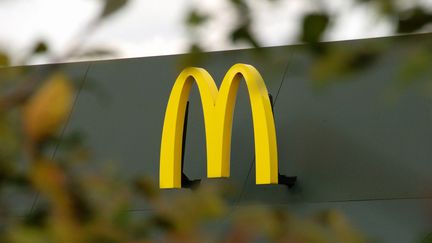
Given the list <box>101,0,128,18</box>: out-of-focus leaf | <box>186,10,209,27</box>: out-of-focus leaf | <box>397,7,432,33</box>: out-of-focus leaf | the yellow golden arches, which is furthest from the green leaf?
the yellow golden arches

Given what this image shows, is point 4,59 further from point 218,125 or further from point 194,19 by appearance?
point 218,125

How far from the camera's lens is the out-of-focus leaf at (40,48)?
122cm

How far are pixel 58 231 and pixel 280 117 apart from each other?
362 inches

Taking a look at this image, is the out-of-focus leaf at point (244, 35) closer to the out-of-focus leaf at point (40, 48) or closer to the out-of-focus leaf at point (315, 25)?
the out-of-focus leaf at point (315, 25)

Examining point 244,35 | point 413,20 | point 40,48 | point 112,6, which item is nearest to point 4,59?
point 40,48

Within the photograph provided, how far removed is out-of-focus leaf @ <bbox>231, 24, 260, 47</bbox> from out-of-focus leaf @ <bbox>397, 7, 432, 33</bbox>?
0.61 feet

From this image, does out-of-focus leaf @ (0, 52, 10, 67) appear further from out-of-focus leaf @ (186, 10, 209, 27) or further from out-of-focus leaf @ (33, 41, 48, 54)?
out-of-focus leaf @ (186, 10, 209, 27)

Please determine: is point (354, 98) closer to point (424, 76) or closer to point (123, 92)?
point (123, 92)

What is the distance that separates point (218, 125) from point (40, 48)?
28.0 ft

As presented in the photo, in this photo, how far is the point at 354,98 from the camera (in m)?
9.90

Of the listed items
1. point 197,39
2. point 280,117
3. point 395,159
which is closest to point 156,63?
point 280,117

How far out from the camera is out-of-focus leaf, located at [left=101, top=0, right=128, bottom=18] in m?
1.16

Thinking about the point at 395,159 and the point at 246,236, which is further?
the point at 395,159

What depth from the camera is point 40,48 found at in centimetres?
122
